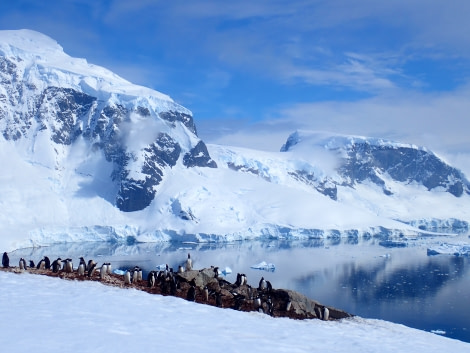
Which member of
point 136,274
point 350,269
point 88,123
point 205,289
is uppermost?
point 88,123

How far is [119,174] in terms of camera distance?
14562 cm

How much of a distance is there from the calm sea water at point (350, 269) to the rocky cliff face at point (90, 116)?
1905 inches

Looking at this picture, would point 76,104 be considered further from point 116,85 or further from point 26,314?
point 26,314

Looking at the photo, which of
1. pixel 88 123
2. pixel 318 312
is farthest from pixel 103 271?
pixel 88 123

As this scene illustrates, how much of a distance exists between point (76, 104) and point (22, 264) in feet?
453

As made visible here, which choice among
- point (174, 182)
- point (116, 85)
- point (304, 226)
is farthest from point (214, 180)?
point (116, 85)

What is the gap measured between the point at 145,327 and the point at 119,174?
442 ft

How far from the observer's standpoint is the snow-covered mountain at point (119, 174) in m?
114

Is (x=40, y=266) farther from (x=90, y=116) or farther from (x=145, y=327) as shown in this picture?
(x=90, y=116)

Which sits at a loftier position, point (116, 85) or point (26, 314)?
point (116, 85)

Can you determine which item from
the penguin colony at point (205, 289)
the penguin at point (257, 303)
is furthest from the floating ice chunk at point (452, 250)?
the penguin at point (257, 303)

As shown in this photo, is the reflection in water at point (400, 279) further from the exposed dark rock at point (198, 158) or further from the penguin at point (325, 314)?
the exposed dark rock at point (198, 158)

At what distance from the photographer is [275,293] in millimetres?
22453

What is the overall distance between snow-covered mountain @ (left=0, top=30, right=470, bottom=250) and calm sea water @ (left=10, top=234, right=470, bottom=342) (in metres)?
9.15
